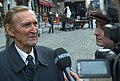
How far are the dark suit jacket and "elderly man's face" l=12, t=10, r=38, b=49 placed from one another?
6 cm

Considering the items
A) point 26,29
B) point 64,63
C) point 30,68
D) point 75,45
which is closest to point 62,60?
point 64,63

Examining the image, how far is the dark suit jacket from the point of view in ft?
7.36

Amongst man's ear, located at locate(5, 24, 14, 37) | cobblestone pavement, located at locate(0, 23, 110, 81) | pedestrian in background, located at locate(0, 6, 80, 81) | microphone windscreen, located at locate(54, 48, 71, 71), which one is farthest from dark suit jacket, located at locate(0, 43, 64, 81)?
cobblestone pavement, located at locate(0, 23, 110, 81)

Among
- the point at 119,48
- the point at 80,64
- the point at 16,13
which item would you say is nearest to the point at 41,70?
the point at 16,13

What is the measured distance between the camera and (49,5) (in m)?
55.1

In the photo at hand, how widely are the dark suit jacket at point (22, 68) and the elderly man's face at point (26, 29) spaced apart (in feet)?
0.21

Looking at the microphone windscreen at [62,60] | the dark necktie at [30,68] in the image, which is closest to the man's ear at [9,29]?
the dark necktie at [30,68]

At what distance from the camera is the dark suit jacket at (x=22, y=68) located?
2.24 meters

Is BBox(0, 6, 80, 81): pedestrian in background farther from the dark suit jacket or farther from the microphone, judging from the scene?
the microphone

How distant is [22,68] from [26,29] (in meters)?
0.29

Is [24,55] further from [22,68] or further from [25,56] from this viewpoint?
[22,68]

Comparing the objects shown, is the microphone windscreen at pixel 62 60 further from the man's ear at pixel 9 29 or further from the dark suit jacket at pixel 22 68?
the man's ear at pixel 9 29

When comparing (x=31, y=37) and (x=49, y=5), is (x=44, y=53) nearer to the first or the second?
(x=31, y=37)

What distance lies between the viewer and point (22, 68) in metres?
2.27
